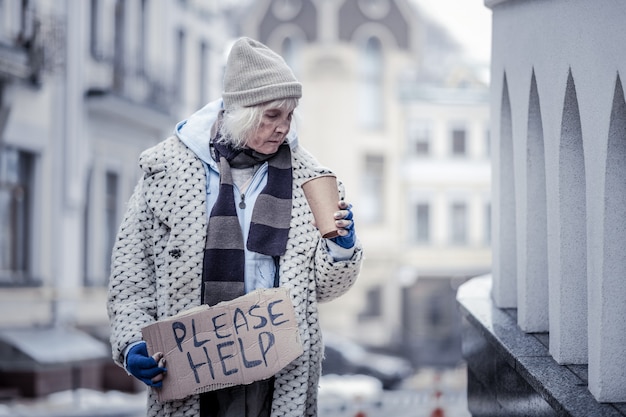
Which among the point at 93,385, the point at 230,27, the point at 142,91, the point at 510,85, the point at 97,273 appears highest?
the point at 230,27

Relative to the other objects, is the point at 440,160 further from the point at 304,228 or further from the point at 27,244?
the point at 304,228

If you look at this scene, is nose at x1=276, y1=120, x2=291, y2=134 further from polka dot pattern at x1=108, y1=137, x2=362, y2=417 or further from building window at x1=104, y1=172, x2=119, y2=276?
building window at x1=104, y1=172, x2=119, y2=276

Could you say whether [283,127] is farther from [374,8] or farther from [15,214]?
[374,8]

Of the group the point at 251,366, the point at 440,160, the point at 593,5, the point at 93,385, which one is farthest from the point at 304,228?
the point at 440,160

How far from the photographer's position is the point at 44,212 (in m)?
21.1

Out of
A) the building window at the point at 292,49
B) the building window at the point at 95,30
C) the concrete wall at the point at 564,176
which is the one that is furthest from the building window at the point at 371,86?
the concrete wall at the point at 564,176

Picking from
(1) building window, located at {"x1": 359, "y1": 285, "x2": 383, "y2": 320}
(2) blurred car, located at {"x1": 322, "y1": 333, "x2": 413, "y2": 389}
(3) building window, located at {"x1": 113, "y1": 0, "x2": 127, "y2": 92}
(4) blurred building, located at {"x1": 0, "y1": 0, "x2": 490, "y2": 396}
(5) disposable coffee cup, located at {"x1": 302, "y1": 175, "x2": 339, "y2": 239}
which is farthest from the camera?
(1) building window, located at {"x1": 359, "y1": 285, "x2": 383, "y2": 320}

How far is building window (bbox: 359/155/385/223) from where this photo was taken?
153 feet

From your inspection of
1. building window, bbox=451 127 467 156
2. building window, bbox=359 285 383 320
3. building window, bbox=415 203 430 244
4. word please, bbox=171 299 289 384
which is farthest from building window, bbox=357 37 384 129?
word please, bbox=171 299 289 384

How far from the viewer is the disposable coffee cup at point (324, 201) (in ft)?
14.0

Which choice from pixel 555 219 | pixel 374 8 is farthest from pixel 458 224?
pixel 555 219

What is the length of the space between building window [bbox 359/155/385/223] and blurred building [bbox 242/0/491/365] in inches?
1.4

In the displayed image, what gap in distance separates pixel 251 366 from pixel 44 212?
17196 mm

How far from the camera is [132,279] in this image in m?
4.57
